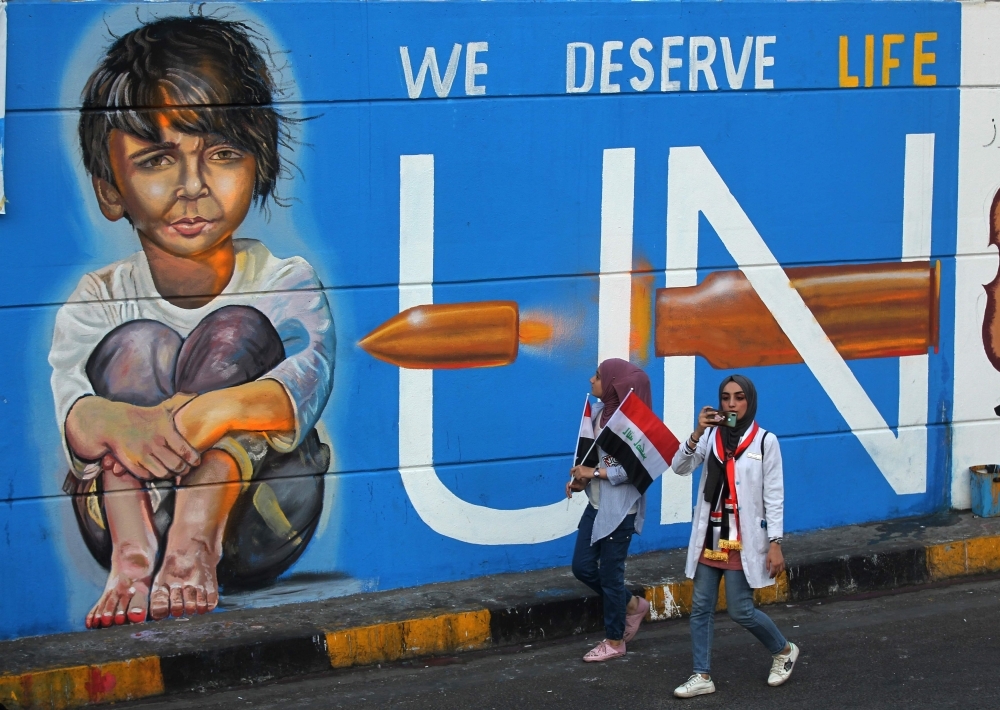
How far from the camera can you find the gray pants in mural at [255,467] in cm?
664

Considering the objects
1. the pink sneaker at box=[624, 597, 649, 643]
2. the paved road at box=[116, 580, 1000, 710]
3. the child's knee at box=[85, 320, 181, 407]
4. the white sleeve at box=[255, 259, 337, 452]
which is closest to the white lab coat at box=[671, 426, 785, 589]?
the paved road at box=[116, 580, 1000, 710]

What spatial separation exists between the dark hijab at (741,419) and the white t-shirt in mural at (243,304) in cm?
231

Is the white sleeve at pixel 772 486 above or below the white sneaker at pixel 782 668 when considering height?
above

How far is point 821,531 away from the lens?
26.3 ft

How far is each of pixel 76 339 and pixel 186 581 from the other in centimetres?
139

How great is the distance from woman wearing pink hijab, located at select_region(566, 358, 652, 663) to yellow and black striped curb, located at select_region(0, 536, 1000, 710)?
0.53 metres

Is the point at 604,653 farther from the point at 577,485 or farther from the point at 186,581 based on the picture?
the point at 186,581

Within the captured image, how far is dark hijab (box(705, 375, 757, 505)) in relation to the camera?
564 centimetres

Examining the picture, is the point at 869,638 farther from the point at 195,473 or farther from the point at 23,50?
the point at 23,50

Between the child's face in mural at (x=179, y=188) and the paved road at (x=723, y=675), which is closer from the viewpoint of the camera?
the paved road at (x=723, y=675)

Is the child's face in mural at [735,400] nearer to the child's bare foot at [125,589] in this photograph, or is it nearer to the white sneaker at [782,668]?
the white sneaker at [782,668]

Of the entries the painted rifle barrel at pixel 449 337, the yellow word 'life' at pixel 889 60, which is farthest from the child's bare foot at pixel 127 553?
the yellow word 'life' at pixel 889 60

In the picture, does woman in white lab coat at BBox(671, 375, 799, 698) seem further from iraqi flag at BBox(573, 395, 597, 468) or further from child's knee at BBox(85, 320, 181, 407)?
child's knee at BBox(85, 320, 181, 407)

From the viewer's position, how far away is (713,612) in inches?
229
